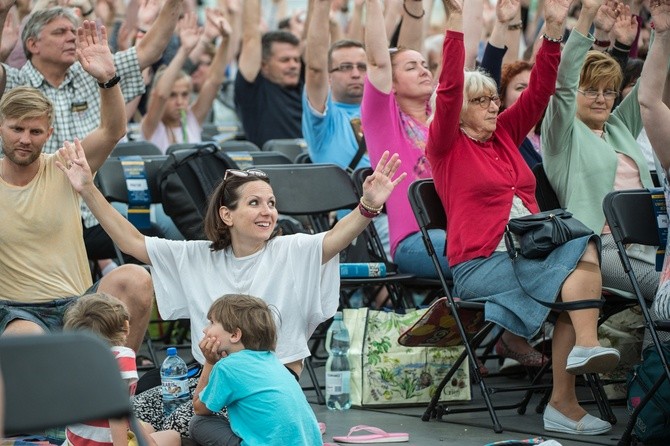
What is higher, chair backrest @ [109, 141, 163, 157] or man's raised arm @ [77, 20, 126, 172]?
man's raised arm @ [77, 20, 126, 172]

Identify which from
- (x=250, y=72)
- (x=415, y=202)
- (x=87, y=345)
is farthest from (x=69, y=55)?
(x=87, y=345)

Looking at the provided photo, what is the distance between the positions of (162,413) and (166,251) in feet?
2.29

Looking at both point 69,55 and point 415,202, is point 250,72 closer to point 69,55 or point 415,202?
point 69,55

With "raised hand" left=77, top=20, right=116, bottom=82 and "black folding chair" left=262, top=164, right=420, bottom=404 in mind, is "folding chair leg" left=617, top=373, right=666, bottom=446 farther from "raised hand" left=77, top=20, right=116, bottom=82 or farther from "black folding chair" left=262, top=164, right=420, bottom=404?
"raised hand" left=77, top=20, right=116, bottom=82

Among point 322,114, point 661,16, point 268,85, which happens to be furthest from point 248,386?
point 268,85

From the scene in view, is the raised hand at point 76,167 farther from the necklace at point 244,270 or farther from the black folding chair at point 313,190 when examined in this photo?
the black folding chair at point 313,190

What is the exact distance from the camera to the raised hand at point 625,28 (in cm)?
738

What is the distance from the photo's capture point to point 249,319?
4.83 metres

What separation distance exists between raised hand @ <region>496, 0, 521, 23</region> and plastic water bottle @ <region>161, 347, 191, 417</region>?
9.52 ft

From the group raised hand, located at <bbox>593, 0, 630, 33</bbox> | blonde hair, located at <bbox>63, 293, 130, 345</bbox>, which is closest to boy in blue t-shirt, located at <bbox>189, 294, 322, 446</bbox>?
blonde hair, located at <bbox>63, 293, 130, 345</bbox>

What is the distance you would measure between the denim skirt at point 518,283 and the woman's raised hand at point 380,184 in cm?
90

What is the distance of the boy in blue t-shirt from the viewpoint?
4691 millimetres

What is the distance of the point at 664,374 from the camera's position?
5332mm

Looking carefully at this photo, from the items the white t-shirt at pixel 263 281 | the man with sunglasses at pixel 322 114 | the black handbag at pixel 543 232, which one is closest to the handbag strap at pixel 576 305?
the black handbag at pixel 543 232
